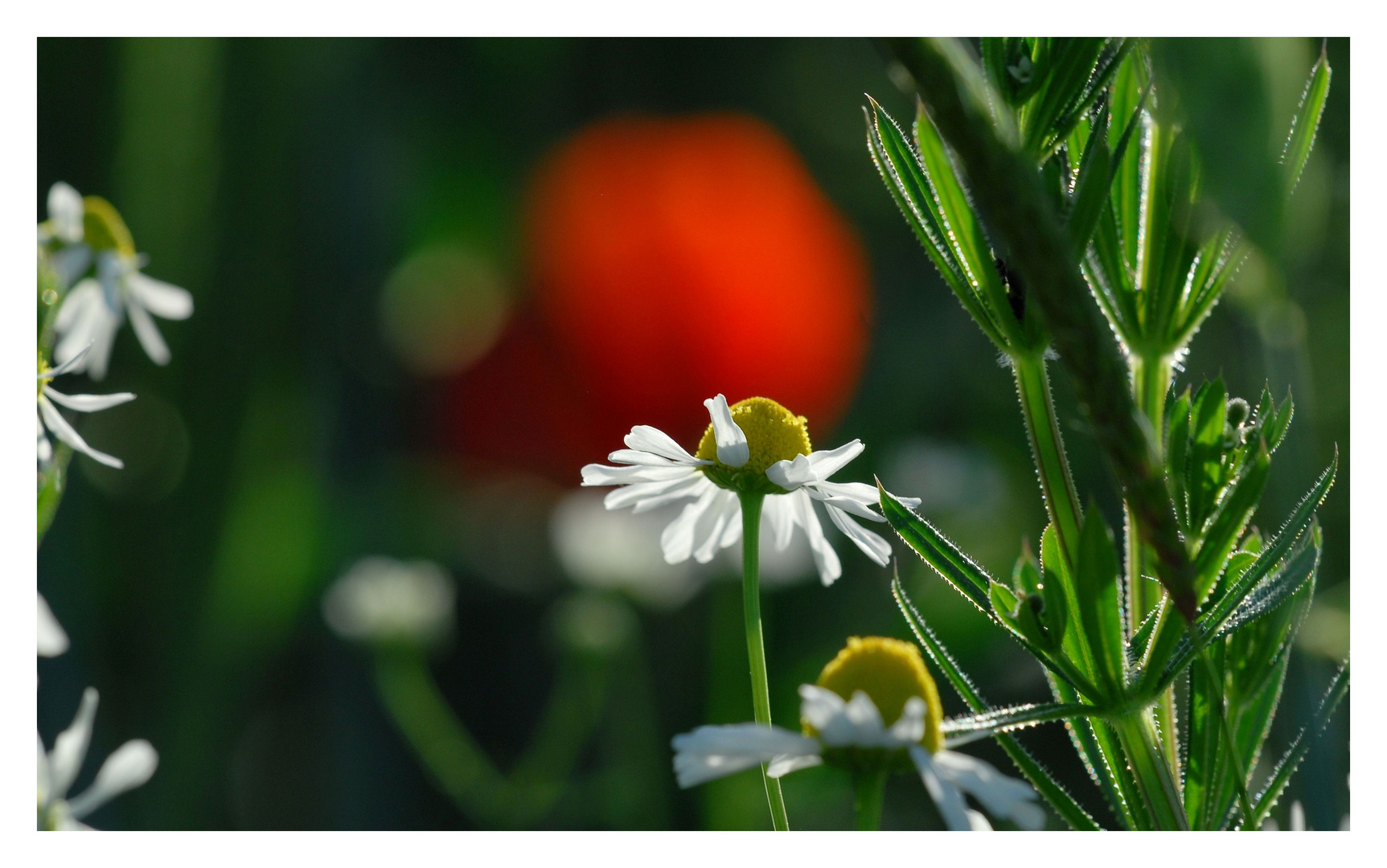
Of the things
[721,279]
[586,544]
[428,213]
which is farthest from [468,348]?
[586,544]

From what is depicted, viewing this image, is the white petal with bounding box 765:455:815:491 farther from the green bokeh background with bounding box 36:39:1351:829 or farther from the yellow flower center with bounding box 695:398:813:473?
the green bokeh background with bounding box 36:39:1351:829

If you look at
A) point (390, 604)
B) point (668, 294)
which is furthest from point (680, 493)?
point (668, 294)

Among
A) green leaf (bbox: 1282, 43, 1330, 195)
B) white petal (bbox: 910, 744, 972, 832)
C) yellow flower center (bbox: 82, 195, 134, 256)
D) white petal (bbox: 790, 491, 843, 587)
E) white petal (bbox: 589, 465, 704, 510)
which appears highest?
yellow flower center (bbox: 82, 195, 134, 256)

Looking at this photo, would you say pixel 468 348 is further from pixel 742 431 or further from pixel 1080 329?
pixel 1080 329

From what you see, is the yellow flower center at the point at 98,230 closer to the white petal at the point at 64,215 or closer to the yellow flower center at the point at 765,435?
the white petal at the point at 64,215

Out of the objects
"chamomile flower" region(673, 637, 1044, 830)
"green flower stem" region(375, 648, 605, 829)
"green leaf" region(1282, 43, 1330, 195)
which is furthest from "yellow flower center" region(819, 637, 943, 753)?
"green flower stem" region(375, 648, 605, 829)

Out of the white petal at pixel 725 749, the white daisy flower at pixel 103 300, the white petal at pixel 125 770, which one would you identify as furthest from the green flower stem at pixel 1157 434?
the white daisy flower at pixel 103 300
